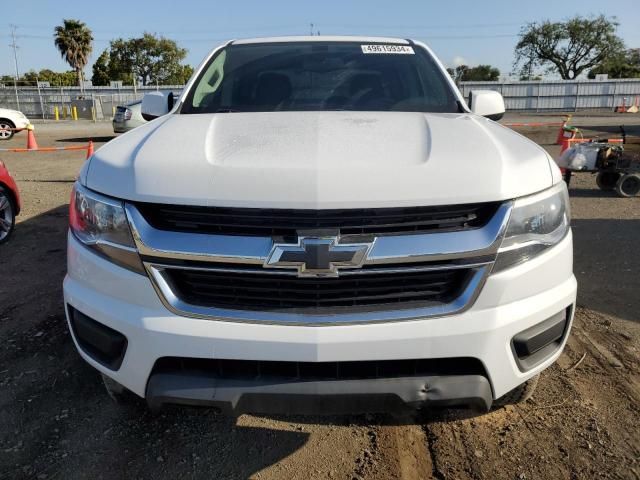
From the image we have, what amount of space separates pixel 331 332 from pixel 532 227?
835 mm

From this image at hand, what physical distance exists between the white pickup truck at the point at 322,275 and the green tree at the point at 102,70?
244 feet

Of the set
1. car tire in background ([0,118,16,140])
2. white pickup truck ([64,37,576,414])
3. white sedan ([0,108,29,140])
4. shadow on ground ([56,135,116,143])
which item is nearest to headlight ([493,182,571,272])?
white pickup truck ([64,37,576,414])

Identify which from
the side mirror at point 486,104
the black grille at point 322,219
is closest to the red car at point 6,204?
the black grille at point 322,219

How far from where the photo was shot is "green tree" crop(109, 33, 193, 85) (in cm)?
6725

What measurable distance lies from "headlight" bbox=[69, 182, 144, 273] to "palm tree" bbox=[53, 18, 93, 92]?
206 ft

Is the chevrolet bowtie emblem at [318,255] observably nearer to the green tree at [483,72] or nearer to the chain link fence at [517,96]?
the chain link fence at [517,96]

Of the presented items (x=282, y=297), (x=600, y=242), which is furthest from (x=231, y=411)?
(x=600, y=242)

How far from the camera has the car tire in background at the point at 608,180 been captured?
827cm

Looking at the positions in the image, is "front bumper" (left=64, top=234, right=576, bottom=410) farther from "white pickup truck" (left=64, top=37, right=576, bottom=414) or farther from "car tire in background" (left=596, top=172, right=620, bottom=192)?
"car tire in background" (left=596, top=172, right=620, bottom=192)

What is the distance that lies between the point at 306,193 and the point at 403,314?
0.54 metres

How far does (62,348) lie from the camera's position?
3.32 m

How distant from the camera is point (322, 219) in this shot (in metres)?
1.80

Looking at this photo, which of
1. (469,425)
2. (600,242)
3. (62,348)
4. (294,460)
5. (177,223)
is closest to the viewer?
(177,223)

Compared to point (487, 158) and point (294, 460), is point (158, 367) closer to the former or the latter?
point (294, 460)
